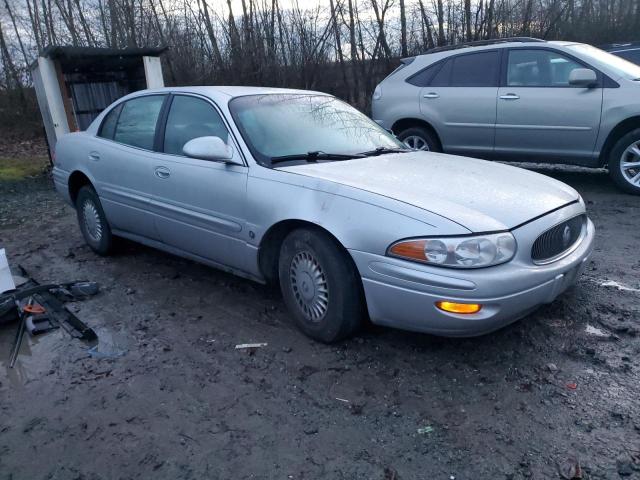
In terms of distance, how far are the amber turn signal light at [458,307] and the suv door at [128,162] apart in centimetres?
262

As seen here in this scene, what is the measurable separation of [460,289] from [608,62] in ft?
16.7

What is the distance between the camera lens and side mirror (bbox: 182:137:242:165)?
145 inches

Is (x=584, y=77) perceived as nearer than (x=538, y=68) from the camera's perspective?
Yes

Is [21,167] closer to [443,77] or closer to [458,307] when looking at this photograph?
[443,77]

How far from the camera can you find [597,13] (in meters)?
15.4

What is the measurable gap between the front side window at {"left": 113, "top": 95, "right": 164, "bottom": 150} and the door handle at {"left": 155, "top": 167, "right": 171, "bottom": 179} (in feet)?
0.96

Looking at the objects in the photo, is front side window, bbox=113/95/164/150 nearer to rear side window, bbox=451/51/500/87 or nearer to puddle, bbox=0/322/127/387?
puddle, bbox=0/322/127/387

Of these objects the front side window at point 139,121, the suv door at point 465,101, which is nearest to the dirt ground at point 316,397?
the front side window at point 139,121

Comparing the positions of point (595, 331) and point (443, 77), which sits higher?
point (443, 77)

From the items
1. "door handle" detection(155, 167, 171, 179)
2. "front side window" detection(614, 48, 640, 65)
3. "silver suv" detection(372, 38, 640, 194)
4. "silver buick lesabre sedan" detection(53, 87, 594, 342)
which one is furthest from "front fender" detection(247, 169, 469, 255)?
"front side window" detection(614, 48, 640, 65)

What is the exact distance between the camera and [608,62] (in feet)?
21.1

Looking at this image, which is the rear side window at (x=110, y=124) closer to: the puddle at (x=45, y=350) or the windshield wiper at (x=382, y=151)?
the puddle at (x=45, y=350)

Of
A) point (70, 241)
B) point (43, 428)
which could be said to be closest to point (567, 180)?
point (70, 241)

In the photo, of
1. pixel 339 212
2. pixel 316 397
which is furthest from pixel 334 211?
pixel 316 397
